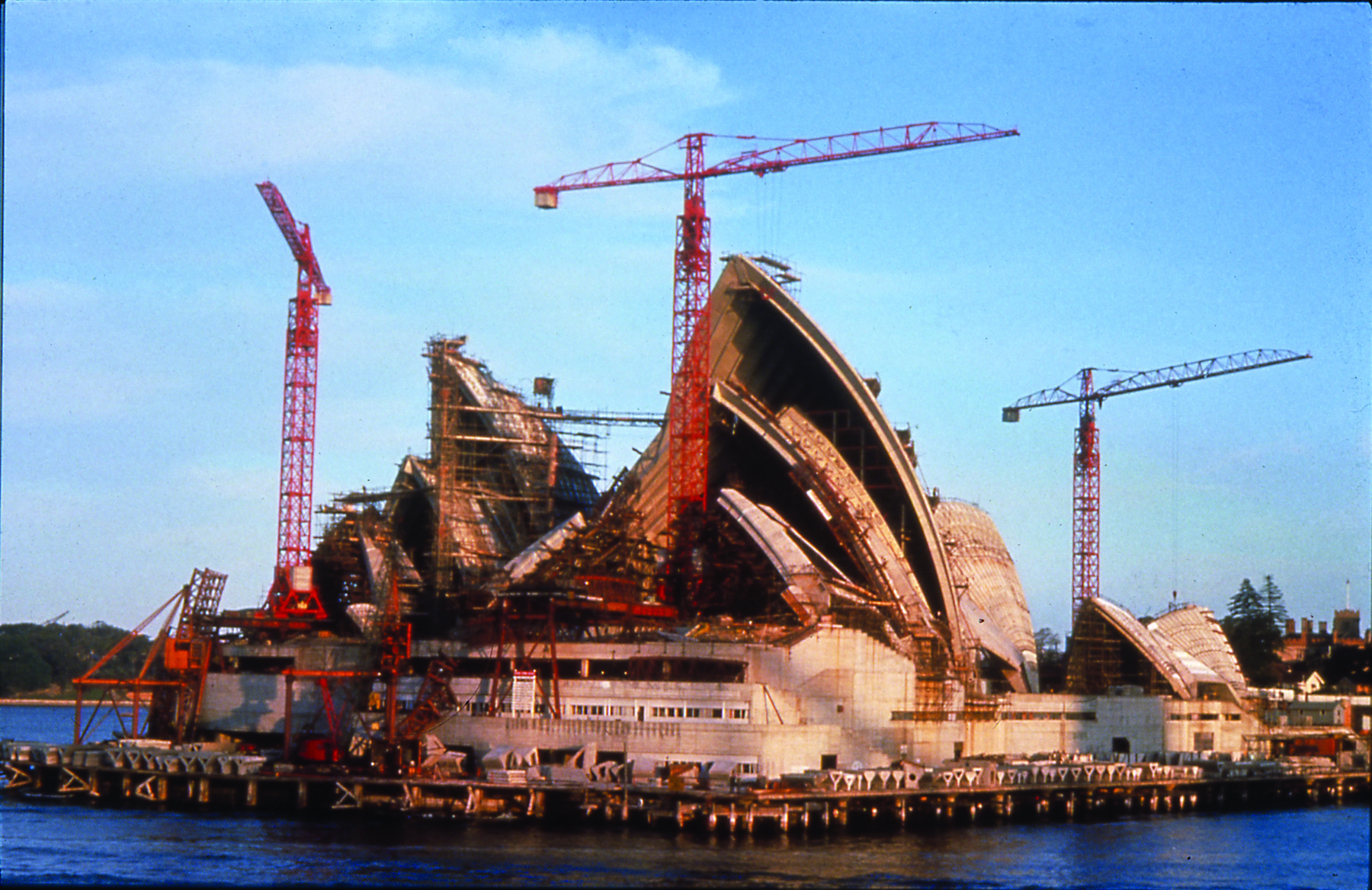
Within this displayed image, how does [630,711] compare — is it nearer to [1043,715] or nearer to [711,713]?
[711,713]

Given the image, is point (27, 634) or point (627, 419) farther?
point (27, 634)

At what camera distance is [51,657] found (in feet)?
638

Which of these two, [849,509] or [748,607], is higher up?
[849,509]

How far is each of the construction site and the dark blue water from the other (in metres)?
4.68

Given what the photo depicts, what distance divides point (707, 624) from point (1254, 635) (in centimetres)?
10262

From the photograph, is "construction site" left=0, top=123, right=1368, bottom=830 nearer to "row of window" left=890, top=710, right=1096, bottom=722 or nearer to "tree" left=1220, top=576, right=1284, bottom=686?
"row of window" left=890, top=710, right=1096, bottom=722

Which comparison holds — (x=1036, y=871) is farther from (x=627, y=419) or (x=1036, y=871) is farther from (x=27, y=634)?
(x=27, y=634)

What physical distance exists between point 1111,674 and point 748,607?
1090 inches

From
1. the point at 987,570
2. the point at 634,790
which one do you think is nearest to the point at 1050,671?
the point at 987,570

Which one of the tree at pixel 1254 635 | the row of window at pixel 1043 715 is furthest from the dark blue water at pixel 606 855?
the tree at pixel 1254 635

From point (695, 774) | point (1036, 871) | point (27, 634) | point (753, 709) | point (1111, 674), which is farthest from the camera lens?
point (27, 634)

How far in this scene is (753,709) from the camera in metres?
78.8

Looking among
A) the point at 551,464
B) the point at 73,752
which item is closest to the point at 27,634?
the point at 551,464

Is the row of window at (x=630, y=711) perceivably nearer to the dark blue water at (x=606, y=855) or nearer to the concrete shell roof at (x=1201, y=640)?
the dark blue water at (x=606, y=855)
